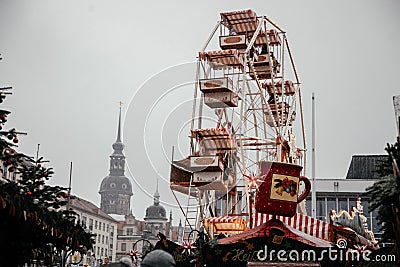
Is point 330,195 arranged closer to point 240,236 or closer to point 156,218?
point 240,236

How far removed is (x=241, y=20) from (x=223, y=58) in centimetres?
318

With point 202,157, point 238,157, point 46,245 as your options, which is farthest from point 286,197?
point 238,157

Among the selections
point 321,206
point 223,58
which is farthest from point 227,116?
point 321,206

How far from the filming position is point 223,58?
90.5 ft

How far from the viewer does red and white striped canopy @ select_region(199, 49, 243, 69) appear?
27.5 meters

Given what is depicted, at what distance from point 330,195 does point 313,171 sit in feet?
48.9

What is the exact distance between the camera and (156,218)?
13162cm

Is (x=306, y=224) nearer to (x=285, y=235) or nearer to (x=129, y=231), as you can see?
(x=285, y=235)

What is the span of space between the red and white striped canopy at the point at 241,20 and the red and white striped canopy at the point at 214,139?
5.93 meters

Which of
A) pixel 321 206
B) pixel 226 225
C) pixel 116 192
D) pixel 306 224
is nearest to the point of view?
pixel 306 224

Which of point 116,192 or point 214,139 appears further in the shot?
point 116,192
